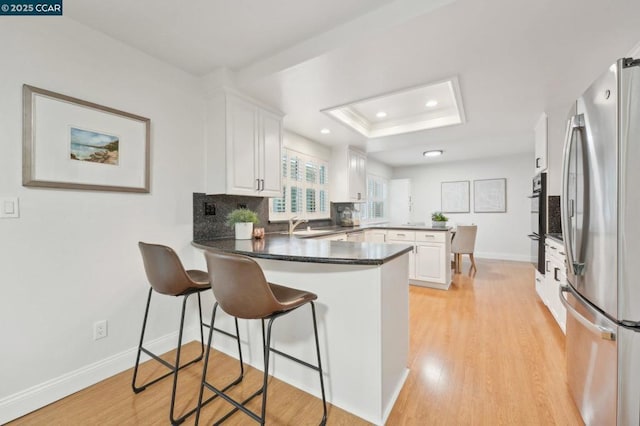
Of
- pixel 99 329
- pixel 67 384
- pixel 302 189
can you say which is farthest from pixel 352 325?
pixel 302 189

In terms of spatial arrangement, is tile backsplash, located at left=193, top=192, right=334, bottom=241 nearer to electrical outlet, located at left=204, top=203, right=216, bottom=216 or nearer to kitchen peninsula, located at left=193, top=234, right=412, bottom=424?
electrical outlet, located at left=204, top=203, right=216, bottom=216

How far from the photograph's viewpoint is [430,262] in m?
4.02

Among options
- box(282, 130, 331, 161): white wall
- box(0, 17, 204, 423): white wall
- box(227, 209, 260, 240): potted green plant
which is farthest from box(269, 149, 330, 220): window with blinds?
box(0, 17, 204, 423): white wall

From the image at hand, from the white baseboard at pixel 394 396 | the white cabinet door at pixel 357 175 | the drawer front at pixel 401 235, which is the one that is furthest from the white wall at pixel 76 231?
the drawer front at pixel 401 235

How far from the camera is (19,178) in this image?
1597 mm

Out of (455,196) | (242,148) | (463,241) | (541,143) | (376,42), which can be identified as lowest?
(463,241)

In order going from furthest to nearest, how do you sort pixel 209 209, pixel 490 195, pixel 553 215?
pixel 490 195 < pixel 553 215 < pixel 209 209

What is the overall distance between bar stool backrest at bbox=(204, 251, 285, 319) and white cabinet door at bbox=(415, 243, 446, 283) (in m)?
3.29

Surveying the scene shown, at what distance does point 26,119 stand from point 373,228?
397 cm

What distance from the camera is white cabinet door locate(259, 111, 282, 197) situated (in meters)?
2.82

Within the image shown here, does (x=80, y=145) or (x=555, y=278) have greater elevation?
(x=80, y=145)

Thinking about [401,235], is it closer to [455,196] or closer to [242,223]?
[242,223]

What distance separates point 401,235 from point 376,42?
3013 mm

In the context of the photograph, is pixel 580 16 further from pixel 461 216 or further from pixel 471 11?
pixel 461 216
